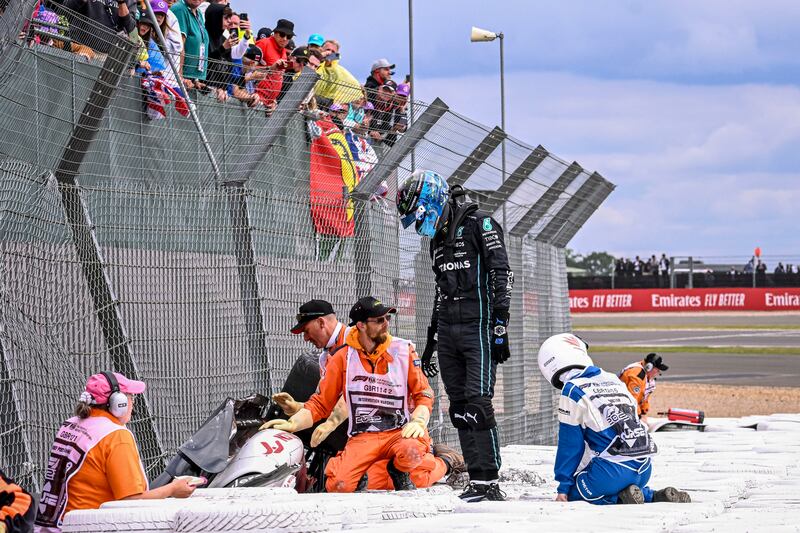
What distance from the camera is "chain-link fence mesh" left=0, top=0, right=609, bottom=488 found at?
6820 millimetres

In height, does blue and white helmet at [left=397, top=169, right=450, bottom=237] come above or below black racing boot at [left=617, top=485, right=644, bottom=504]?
above

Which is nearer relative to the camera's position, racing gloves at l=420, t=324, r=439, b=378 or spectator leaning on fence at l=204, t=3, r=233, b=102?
racing gloves at l=420, t=324, r=439, b=378

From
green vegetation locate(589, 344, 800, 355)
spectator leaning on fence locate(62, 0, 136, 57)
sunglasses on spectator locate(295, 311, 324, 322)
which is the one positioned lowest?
green vegetation locate(589, 344, 800, 355)

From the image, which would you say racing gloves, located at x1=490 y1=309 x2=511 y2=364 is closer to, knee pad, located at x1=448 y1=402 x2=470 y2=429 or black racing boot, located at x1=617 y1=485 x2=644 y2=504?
knee pad, located at x1=448 y1=402 x2=470 y2=429

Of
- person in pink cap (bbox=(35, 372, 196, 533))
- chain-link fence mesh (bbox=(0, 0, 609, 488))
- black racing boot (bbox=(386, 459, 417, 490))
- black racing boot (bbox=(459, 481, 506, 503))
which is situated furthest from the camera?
black racing boot (bbox=(386, 459, 417, 490))

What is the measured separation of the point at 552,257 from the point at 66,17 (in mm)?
6195

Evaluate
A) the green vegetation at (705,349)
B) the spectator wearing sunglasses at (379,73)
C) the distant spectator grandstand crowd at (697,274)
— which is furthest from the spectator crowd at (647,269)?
the spectator wearing sunglasses at (379,73)

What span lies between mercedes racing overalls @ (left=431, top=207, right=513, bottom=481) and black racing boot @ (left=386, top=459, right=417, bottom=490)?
435mm

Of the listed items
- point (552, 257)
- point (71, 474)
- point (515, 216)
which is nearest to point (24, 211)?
point (71, 474)

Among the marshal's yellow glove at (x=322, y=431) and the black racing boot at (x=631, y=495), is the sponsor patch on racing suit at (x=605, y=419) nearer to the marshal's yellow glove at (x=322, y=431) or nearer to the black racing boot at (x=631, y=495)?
the black racing boot at (x=631, y=495)

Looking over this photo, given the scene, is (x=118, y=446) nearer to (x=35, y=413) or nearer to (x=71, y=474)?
(x=71, y=474)

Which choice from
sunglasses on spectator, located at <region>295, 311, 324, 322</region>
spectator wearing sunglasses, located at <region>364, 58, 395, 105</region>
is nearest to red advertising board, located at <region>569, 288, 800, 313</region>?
spectator wearing sunglasses, located at <region>364, 58, 395, 105</region>

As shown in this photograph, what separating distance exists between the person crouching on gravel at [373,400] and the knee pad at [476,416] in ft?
0.85

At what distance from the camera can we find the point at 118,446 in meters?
5.73
